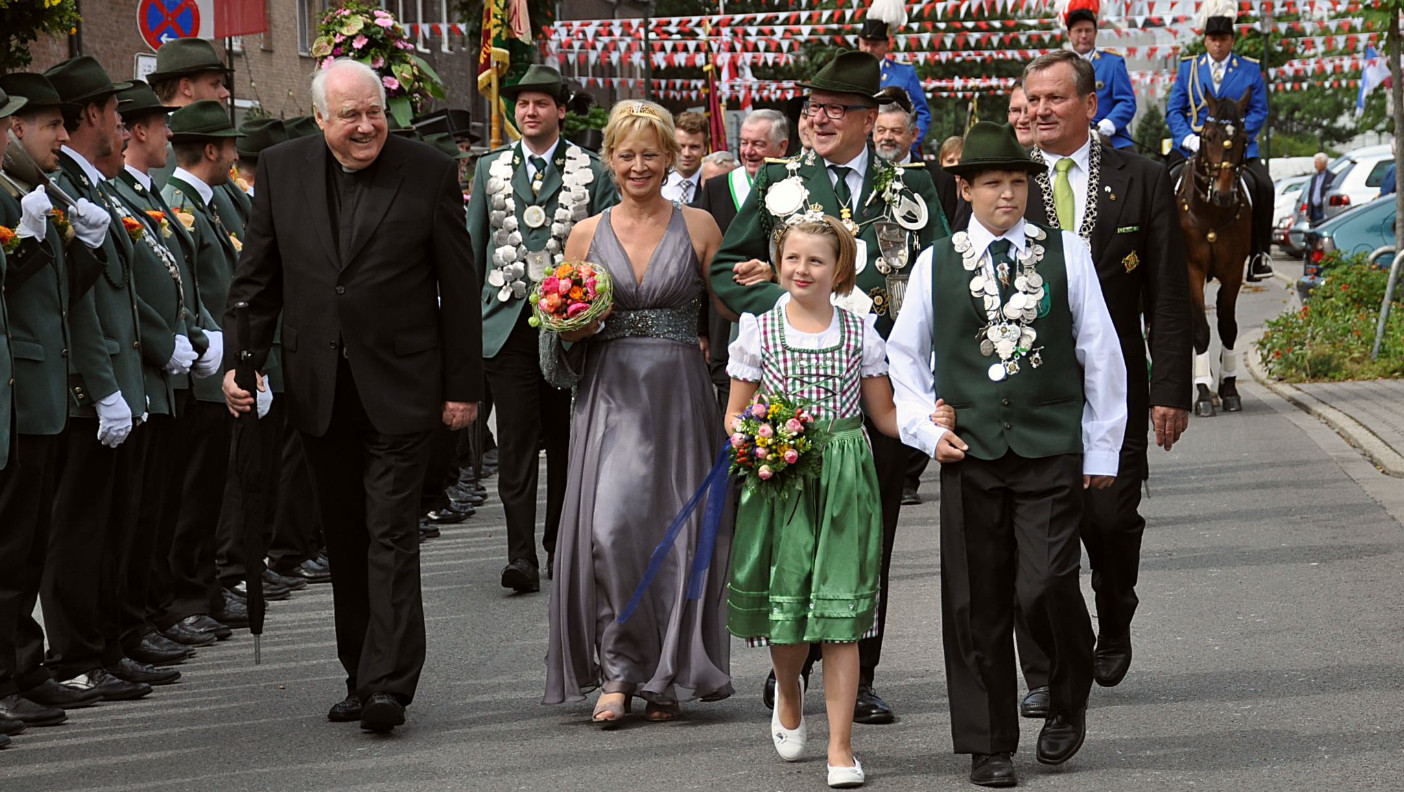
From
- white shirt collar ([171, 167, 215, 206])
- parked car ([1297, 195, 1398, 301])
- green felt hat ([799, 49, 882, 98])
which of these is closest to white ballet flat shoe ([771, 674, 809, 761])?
green felt hat ([799, 49, 882, 98])

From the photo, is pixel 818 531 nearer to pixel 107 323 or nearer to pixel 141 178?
pixel 107 323

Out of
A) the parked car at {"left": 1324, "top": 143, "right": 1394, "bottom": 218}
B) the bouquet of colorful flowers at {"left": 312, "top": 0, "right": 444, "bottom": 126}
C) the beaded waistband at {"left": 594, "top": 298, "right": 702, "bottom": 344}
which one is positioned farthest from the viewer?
the parked car at {"left": 1324, "top": 143, "right": 1394, "bottom": 218}

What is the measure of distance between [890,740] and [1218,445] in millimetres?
8615

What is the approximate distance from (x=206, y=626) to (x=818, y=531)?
12.3ft

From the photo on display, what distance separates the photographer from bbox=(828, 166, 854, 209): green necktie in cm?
715

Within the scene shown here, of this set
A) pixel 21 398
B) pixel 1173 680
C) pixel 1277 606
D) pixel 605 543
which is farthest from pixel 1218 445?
pixel 21 398

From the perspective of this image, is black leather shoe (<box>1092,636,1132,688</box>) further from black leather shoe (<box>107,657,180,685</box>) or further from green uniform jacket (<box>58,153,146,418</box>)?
green uniform jacket (<box>58,153,146,418</box>)

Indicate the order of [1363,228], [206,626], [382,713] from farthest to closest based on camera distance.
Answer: [1363,228] → [206,626] → [382,713]

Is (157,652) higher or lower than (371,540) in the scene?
lower

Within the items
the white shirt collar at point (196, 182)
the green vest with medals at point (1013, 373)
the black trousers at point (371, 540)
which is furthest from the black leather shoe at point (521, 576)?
the green vest with medals at point (1013, 373)

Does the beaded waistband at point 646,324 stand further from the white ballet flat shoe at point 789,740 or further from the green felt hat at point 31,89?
the green felt hat at point 31,89

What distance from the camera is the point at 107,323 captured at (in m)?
7.98

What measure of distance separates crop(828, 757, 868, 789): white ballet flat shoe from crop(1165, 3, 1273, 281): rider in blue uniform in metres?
11.4

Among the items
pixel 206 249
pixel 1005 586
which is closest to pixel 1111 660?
pixel 1005 586
